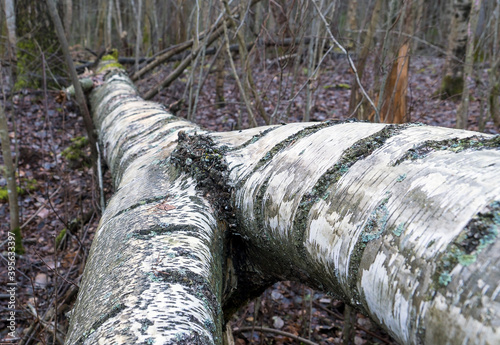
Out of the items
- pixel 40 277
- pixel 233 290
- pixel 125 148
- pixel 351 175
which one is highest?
pixel 351 175

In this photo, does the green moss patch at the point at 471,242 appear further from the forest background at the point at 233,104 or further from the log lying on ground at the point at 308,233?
the forest background at the point at 233,104

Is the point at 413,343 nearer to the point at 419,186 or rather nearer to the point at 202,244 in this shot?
the point at 419,186

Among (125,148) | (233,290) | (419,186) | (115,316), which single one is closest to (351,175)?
(419,186)

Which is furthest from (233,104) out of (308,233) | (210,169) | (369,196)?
(369,196)

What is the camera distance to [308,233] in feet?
3.02

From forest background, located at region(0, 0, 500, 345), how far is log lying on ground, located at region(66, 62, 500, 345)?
1.03 meters

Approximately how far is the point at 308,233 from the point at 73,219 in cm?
372

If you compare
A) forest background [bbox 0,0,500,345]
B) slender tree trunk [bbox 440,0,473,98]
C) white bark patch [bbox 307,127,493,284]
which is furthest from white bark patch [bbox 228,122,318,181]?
slender tree trunk [bbox 440,0,473,98]

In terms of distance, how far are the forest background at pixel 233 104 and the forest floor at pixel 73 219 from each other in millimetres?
18

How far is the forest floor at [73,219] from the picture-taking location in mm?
2553

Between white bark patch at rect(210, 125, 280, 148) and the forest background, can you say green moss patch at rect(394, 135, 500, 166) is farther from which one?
the forest background

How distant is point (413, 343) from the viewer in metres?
0.64

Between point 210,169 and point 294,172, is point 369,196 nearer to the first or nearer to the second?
point 294,172

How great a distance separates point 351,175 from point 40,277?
3329 millimetres
